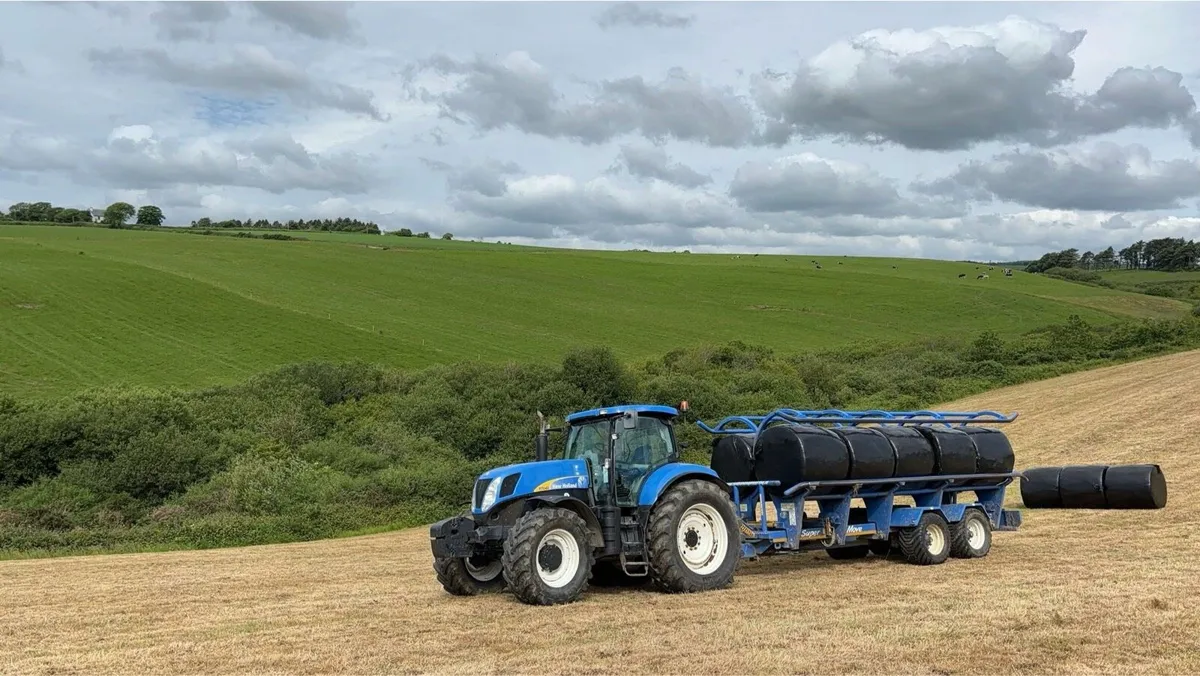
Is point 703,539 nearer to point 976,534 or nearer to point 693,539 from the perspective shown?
point 693,539

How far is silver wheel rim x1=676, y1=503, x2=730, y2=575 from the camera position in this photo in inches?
466

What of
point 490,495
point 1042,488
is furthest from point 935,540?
point 1042,488

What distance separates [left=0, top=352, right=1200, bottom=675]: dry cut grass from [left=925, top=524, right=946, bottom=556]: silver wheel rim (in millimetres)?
269

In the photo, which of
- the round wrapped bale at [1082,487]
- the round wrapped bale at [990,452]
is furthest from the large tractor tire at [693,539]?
the round wrapped bale at [1082,487]

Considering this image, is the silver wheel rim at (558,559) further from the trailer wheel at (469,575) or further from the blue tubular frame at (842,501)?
the blue tubular frame at (842,501)

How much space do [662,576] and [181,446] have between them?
76.7 feet

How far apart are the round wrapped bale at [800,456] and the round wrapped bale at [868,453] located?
0.46ft

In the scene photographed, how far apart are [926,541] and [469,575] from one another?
6.78m

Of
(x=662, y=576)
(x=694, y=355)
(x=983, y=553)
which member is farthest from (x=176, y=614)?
(x=694, y=355)

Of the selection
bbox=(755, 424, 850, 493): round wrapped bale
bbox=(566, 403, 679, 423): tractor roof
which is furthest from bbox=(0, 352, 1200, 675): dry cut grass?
bbox=(566, 403, 679, 423): tractor roof

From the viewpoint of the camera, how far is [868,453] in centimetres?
1334

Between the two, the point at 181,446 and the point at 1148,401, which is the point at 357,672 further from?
the point at 1148,401

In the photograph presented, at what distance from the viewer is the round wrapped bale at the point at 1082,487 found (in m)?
19.1

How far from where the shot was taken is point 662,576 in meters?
11.4
